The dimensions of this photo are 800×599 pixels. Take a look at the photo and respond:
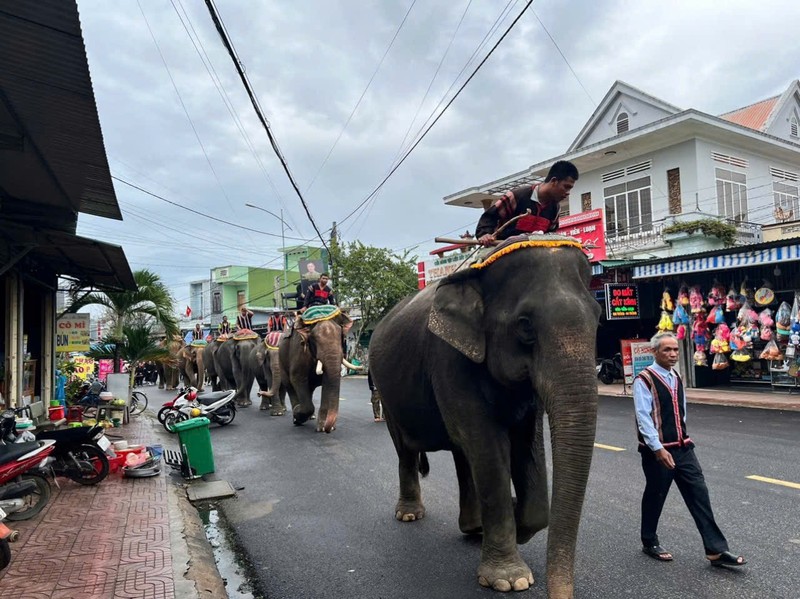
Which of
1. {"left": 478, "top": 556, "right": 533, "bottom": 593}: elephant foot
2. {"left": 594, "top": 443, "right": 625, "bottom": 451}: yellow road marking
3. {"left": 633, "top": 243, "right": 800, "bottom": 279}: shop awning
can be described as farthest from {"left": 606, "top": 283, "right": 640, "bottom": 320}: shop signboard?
{"left": 478, "top": 556, "right": 533, "bottom": 593}: elephant foot

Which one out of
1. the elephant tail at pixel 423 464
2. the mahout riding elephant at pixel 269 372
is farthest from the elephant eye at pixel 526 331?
the mahout riding elephant at pixel 269 372

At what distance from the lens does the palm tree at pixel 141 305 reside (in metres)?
13.4

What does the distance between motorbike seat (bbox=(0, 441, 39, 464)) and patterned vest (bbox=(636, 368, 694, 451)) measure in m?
5.26

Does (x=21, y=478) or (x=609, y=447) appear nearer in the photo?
(x=21, y=478)

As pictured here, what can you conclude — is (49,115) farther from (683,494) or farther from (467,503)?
(683,494)

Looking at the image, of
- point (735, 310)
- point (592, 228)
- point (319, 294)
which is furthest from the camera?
point (592, 228)

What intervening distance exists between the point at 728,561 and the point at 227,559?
12.0ft

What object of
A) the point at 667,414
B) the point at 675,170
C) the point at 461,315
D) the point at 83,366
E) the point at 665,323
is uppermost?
the point at 675,170

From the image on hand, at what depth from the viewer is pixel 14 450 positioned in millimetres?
5332

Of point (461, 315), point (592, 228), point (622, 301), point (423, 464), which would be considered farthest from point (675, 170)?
point (461, 315)

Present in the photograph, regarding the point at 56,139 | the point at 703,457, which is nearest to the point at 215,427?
the point at 56,139

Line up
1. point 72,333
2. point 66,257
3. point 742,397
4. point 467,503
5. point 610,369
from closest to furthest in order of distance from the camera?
1. point 467,503
2. point 66,257
3. point 72,333
4. point 742,397
5. point 610,369

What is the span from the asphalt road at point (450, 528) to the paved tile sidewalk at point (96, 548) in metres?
0.71

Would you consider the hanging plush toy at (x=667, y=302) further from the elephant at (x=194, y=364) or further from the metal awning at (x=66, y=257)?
the elephant at (x=194, y=364)
